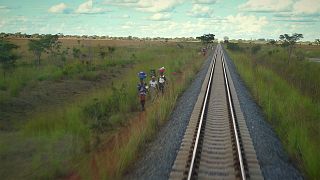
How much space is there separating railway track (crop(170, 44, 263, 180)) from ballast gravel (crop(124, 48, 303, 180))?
0.69 ft

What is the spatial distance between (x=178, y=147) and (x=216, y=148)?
1014mm

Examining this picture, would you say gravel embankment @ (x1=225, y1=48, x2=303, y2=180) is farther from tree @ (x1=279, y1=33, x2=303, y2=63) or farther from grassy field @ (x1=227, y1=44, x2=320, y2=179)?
tree @ (x1=279, y1=33, x2=303, y2=63)

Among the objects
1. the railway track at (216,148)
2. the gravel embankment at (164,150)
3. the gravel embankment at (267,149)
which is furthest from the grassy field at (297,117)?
the gravel embankment at (164,150)

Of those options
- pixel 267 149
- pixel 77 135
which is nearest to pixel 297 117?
pixel 267 149

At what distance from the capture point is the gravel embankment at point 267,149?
8.65 metres

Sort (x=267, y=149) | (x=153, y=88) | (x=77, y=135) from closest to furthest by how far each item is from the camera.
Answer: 1. (x=267, y=149)
2. (x=77, y=135)
3. (x=153, y=88)

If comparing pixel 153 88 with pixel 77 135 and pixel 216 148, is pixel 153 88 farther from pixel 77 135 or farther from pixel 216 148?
pixel 216 148

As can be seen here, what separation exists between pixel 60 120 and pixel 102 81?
14.6 meters

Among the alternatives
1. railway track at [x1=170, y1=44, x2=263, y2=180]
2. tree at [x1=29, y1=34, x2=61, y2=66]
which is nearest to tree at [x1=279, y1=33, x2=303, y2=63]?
tree at [x1=29, y1=34, x2=61, y2=66]

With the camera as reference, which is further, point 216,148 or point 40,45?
point 40,45

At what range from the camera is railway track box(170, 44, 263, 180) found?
8.38 metres

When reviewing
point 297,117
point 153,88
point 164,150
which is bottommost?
point 164,150

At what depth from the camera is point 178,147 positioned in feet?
34.3

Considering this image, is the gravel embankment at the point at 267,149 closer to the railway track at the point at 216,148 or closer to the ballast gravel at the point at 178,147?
the ballast gravel at the point at 178,147
